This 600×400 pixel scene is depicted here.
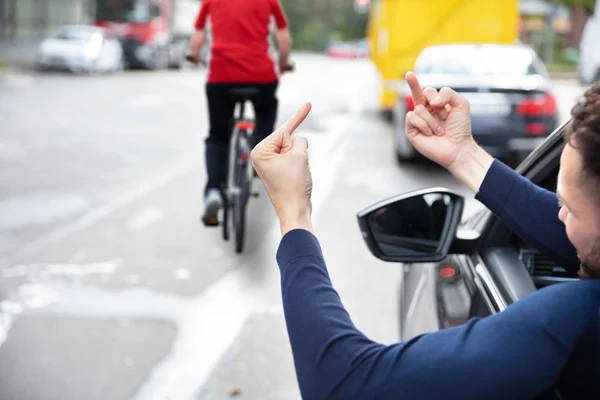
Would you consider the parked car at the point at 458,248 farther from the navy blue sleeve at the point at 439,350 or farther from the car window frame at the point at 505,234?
the navy blue sleeve at the point at 439,350

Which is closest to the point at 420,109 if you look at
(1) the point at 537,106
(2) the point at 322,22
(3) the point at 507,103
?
(3) the point at 507,103

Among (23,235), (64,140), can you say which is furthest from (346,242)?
(64,140)

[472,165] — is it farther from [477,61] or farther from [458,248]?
[477,61]

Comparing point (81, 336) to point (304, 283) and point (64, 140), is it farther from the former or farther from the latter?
point (64, 140)

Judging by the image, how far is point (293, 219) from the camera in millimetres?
1466

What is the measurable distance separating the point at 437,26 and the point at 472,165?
14.9m

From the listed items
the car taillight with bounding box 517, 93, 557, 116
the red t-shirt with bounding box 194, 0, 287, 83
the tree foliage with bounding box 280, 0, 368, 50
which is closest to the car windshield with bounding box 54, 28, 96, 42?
the car taillight with bounding box 517, 93, 557, 116

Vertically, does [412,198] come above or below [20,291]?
above

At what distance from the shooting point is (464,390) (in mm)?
1269

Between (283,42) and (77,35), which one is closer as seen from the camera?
(283,42)

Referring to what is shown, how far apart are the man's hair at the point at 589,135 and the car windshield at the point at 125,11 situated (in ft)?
106

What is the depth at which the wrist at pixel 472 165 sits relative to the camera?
74.4 inches

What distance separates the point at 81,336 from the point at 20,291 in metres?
0.99

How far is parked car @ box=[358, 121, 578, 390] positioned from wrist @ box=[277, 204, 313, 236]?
903 mm
